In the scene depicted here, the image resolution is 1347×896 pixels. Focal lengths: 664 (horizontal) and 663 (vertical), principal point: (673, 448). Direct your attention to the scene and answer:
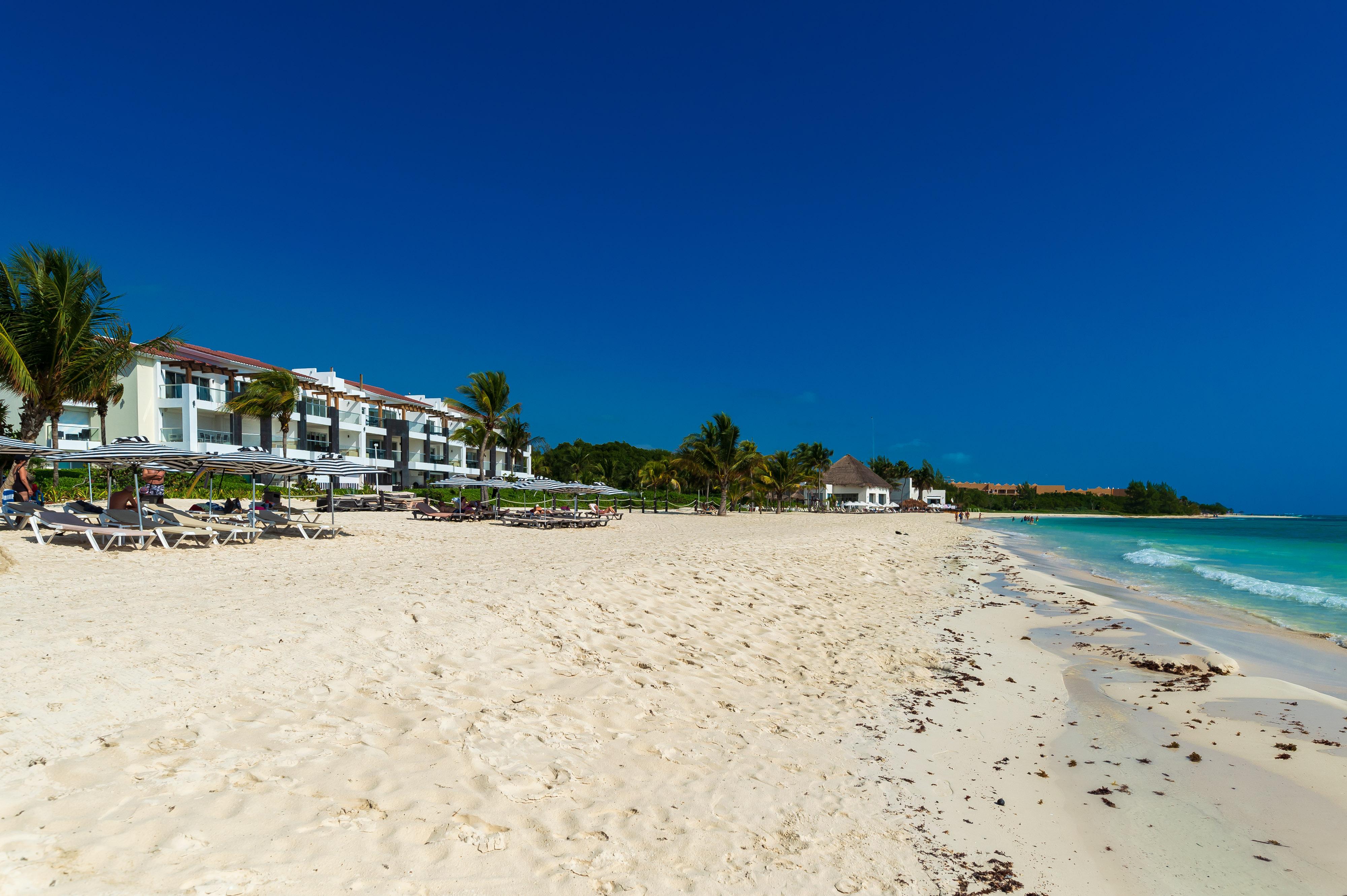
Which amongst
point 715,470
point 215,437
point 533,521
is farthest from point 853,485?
point 215,437

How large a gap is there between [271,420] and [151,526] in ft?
93.2

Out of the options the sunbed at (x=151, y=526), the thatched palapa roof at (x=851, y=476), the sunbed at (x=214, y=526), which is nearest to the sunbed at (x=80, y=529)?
the sunbed at (x=151, y=526)

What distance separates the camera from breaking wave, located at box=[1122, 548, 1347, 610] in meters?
14.0

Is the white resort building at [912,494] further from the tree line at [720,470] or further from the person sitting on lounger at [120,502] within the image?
the person sitting on lounger at [120,502]

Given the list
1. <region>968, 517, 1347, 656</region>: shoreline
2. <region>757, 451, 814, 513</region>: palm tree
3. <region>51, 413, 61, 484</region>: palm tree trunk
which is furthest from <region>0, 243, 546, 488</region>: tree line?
<region>757, 451, 814, 513</region>: palm tree

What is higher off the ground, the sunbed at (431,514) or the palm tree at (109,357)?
the palm tree at (109,357)

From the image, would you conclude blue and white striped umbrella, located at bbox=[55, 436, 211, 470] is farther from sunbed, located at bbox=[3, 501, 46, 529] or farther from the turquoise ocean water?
the turquoise ocean water

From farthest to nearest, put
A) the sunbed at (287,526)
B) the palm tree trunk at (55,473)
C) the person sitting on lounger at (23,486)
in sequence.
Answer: the palm tree trunk at (55,473)
the person sitting on lounger at (23,486)
the sunbed at (287,526)

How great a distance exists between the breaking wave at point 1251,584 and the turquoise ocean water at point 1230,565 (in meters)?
0.04

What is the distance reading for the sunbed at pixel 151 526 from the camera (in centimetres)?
1193

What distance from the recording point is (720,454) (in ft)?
134

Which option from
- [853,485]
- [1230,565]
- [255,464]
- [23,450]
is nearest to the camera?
[23,450]

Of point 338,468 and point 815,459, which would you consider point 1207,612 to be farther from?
point 815,459

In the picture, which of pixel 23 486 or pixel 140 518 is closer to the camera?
pixel 140 518
